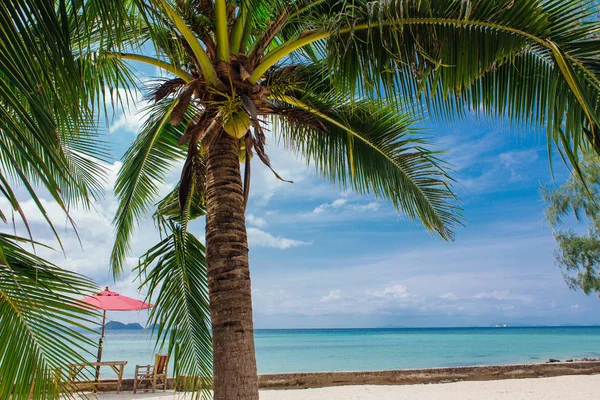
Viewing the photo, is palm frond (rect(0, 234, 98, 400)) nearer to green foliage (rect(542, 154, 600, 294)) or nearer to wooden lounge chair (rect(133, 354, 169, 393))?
wooden lounge chair (rect(133, 354, 169, 393))

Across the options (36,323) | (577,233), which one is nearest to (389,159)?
(36,323)

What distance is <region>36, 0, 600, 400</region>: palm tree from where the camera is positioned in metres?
3.04

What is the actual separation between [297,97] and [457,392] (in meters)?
6.61

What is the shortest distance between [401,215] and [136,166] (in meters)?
3.08

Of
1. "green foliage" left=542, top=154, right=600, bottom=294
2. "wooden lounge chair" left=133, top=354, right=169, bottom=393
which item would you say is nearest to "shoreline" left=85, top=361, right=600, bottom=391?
"wooden lounge chair" left=133, top=354, right=169, bottom=393

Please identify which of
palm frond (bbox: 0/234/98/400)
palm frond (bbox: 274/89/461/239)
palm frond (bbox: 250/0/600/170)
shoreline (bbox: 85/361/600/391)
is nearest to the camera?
palm frond (bbox: 0/234/98/400)

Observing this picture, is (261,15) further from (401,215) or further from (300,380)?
(300,380)

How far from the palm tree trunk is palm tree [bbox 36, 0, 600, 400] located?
0.04ft

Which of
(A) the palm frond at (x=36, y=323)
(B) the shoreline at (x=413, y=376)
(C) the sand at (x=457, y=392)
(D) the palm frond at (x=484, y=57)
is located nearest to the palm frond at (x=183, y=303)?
(A) the palm frond at (x=36, y=323)

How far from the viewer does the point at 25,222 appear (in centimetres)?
158

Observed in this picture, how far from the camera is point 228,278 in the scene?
3.73 meters

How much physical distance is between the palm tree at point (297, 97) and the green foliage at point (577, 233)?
10.3m

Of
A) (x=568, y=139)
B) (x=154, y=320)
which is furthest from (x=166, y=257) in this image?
(x=568, y=139)

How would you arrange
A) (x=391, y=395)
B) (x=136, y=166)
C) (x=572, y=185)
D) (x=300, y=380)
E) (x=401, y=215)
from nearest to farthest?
(x=136, y=166) < (x=401, y=215) < (x=391, y=395) < (x=300, y=380) < (x=572, y=185)
